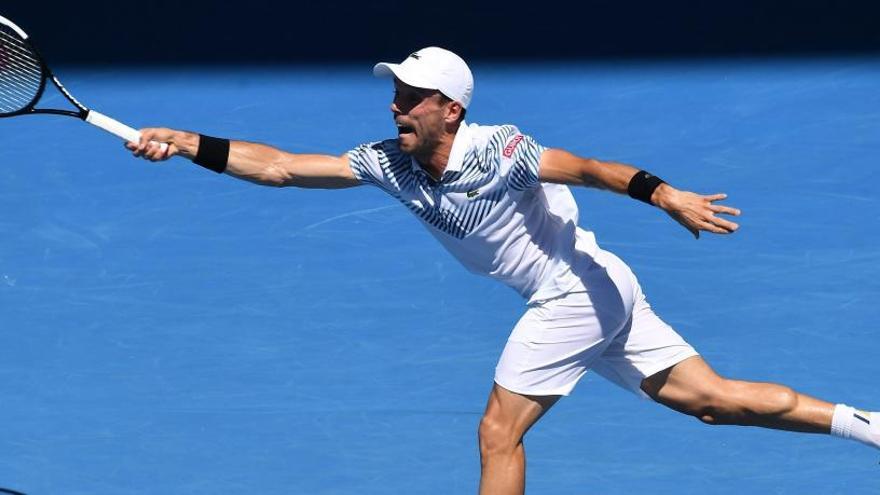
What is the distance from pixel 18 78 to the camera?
6.66 meters

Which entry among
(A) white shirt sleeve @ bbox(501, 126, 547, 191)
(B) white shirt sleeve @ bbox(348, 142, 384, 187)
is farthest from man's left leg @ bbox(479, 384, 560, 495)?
(B) white shirt sleeve @ bbox(348, 142, 384, 187)

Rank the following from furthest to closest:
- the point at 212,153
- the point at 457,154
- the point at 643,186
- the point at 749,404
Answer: the point at 749,404 → the point at 212,153 → the point at 457,154 → the point at 643,186

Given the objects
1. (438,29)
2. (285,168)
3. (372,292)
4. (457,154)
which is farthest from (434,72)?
(438,29)

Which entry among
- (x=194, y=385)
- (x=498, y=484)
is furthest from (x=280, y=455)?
(x=498, y=484)

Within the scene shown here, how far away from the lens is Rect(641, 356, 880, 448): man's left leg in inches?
256

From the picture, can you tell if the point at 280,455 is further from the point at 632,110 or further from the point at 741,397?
the point at 632,110

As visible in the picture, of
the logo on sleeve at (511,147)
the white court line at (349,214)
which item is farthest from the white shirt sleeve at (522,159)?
the white court line at (349,214)

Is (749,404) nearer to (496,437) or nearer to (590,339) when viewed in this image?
(590,339)

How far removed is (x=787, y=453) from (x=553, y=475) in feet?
3.01

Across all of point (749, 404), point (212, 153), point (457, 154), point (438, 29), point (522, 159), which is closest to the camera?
point (522, 159)

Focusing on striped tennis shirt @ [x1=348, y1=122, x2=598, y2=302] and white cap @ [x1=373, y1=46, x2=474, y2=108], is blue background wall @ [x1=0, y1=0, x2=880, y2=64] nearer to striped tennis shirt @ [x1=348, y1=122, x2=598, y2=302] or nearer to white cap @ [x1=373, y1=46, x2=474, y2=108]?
striped tennis shirt @ [x1=348, y1=122, x2=598, y2=302]

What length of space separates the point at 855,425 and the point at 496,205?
1502 millimetres

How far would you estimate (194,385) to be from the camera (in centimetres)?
765

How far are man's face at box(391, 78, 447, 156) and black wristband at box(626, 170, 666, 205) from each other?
741 mm
